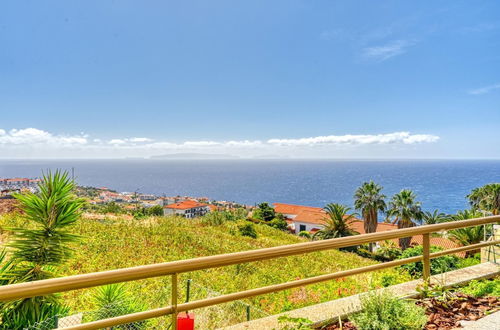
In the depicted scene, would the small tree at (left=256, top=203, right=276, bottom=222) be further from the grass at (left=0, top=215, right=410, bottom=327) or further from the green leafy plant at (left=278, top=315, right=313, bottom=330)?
the green leafy plant at (left=278, top=315, right=313, bottom=330)

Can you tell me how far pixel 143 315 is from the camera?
4.81ft

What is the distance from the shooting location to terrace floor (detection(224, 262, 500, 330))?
2002mm

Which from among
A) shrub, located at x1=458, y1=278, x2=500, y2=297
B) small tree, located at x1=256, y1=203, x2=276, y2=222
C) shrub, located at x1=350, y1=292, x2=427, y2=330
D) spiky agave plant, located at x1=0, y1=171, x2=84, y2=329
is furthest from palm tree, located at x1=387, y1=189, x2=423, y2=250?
spiky agave plant, located at x1=0, y1=171, x2=84, y2=329

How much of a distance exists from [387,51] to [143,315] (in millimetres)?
36641

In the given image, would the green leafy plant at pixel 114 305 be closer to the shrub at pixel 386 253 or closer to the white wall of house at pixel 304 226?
the shrub at pixel 386 253

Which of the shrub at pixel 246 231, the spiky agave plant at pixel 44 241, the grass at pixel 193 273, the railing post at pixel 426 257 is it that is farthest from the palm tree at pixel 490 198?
the spiky agave plant at pixel 44 241

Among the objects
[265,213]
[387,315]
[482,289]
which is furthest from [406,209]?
[387,315]

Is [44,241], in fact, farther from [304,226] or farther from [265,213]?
[304,226]

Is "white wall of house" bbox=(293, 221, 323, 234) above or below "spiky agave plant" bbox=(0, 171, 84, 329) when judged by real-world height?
below

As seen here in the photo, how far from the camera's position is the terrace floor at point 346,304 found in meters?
2.00

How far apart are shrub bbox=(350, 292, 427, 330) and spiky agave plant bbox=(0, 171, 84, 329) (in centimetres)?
261

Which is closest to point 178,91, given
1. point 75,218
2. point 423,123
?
point 75,218

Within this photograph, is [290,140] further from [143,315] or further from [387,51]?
[143,315]

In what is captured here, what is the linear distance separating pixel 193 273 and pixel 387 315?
16.4 feet
